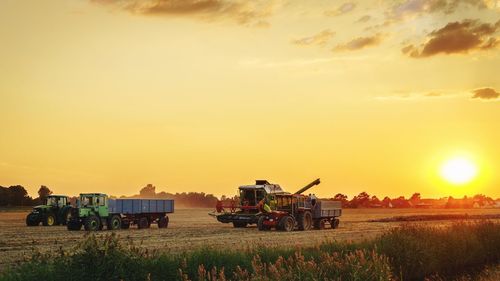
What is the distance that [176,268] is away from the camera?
18.4 meters

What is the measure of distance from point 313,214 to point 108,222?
1632cm

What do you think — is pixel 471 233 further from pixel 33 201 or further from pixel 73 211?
pixel 33 201

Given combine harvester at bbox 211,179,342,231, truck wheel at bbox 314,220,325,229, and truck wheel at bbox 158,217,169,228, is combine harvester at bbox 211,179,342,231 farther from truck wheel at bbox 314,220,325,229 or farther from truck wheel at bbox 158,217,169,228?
truck wheel at bbox 158,217,169,228

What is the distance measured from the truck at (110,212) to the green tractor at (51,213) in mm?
1455

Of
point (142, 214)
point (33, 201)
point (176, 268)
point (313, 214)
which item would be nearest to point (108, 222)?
point (142, 214)

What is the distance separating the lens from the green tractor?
170 ft

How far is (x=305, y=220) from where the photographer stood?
158 ft

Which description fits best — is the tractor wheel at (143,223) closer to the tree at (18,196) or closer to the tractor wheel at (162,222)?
the tractor wheel at (162,222)

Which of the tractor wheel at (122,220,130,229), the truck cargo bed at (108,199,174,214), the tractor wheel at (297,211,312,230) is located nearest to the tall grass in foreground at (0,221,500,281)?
the tractor wheel at (297,211,312,230)

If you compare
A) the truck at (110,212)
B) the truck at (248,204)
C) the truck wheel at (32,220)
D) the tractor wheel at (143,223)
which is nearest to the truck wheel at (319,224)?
the truck at (248,204)

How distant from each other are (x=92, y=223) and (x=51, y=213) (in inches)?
348

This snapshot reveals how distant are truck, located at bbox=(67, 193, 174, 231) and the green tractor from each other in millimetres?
1455

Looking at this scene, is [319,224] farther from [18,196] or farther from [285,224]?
[18,196]

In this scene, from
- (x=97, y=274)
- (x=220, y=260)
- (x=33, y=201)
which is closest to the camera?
(x=97, y=274)
